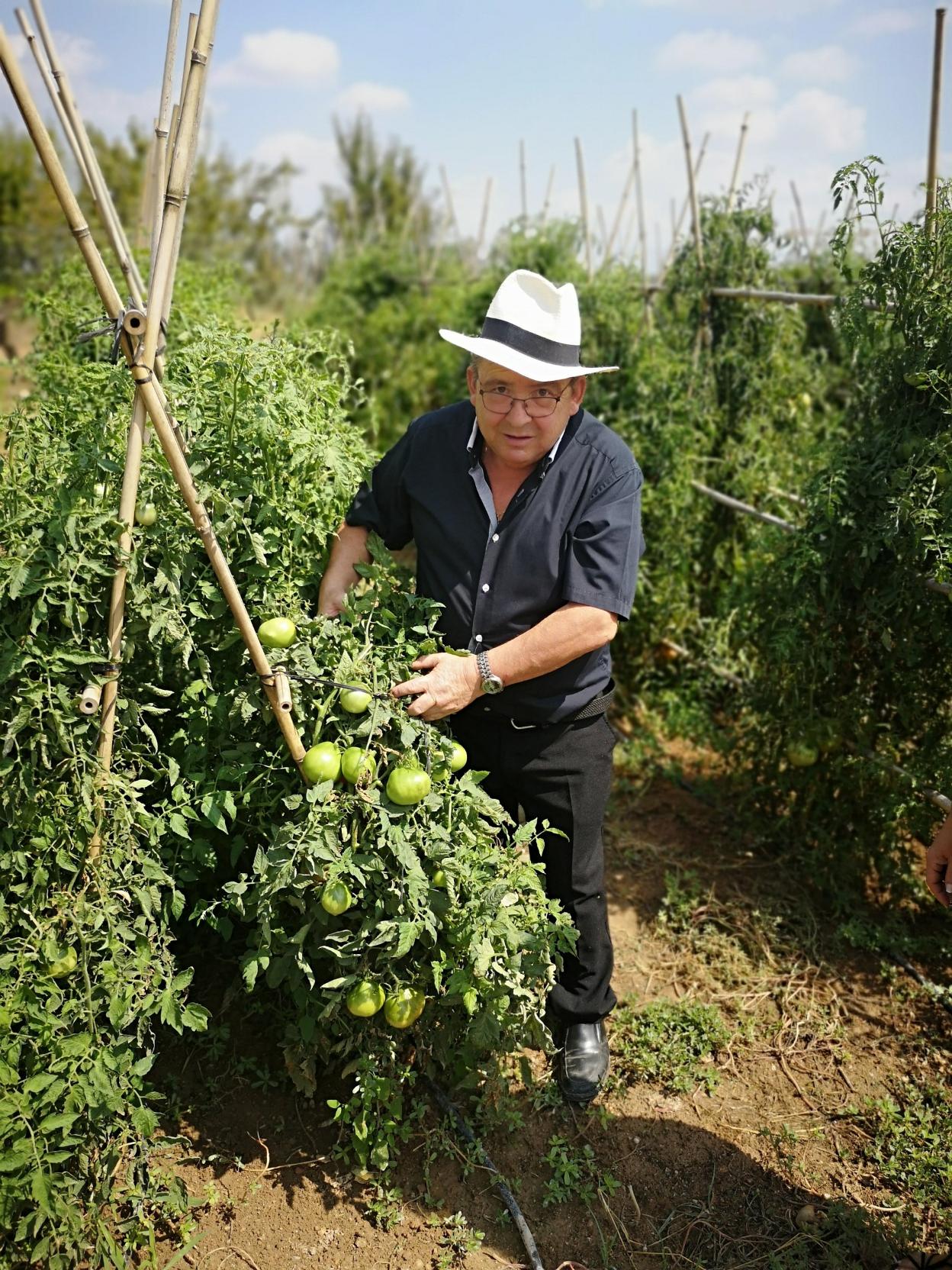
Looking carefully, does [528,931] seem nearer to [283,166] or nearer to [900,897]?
[900,897]

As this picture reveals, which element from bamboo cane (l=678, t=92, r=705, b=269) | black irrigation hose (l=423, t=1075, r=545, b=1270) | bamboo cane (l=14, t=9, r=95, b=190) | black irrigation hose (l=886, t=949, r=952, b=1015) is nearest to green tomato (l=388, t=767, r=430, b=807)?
black irrigation hose (l=423, t=1075, r=545, b=1270)

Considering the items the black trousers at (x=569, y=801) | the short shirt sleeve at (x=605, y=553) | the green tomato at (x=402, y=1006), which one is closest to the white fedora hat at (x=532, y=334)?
the short shirt sleeve at (x=605, y=553)

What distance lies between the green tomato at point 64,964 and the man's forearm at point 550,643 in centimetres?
110

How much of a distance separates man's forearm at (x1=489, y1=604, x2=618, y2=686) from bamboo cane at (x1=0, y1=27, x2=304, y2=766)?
524mm

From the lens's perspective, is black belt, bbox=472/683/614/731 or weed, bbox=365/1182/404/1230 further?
black belt, bbox=472/683/614/731

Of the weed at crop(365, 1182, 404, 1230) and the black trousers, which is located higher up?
the black trousers

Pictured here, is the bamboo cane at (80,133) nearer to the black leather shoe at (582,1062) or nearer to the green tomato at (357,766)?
the green tomato at (357,766)

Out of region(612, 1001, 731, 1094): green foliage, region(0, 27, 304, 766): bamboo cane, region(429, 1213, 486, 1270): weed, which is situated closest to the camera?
region(0, 27, 304, 766): bamboo cane

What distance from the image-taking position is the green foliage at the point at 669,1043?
8.66 ft

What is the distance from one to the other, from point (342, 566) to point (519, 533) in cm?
48

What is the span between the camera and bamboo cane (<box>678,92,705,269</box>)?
14.5 ft

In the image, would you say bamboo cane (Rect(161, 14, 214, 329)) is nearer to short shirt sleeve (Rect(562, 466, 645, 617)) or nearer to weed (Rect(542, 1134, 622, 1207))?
short shirt sleeve (Rect(562, 466, 645, 617))

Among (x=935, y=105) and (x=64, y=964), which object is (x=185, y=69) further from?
(x=935, y=105)

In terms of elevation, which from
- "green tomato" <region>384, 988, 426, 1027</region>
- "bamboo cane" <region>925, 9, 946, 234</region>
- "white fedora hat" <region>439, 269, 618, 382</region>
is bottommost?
"green tomato" <region>384, 988, 426, 1027</region>
